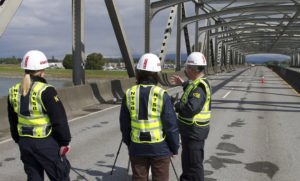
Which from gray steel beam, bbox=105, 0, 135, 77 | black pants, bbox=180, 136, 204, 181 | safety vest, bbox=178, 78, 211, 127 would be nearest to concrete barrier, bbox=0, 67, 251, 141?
gray steel beam, bbox=105, 0, 135, 77

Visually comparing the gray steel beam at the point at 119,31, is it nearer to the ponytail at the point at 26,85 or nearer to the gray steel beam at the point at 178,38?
the gray steel beam at the point at 178,38

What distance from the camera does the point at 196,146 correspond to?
3.71 meters

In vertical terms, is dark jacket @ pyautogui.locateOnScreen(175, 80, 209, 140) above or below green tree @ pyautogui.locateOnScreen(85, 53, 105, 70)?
below

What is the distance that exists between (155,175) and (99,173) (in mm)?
2188

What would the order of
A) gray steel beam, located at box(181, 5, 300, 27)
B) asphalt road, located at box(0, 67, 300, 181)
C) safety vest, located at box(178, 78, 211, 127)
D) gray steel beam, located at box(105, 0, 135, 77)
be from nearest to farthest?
safety vest, located at box(178, 78, 211, 127), asphalt road, located at box(0, 67, 300, 181), gray steel beam, located at box(105, 0, 135, 77), gray steel beam, located at box(181, 5, 300, 27)

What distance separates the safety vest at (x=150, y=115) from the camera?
293 centimetres

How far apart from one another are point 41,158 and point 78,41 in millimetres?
10515

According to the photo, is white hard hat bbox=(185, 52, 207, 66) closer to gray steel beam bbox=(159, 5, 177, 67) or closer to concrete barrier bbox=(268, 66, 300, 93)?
gray steel beam bbox=(159, 5, 177, 67)

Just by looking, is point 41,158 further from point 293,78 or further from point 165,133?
point 293,78

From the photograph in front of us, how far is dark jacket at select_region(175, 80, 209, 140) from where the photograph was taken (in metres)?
3.55

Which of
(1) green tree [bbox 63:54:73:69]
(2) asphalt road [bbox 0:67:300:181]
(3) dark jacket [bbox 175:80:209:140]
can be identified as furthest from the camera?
(1) green tree [bbox 63:54:73:69]

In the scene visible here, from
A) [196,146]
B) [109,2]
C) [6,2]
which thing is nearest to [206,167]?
[196,146]

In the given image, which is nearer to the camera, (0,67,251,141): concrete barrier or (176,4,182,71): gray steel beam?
(0,67,251,141): concrete barrier

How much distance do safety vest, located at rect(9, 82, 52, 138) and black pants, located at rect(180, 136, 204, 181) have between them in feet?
5.77
